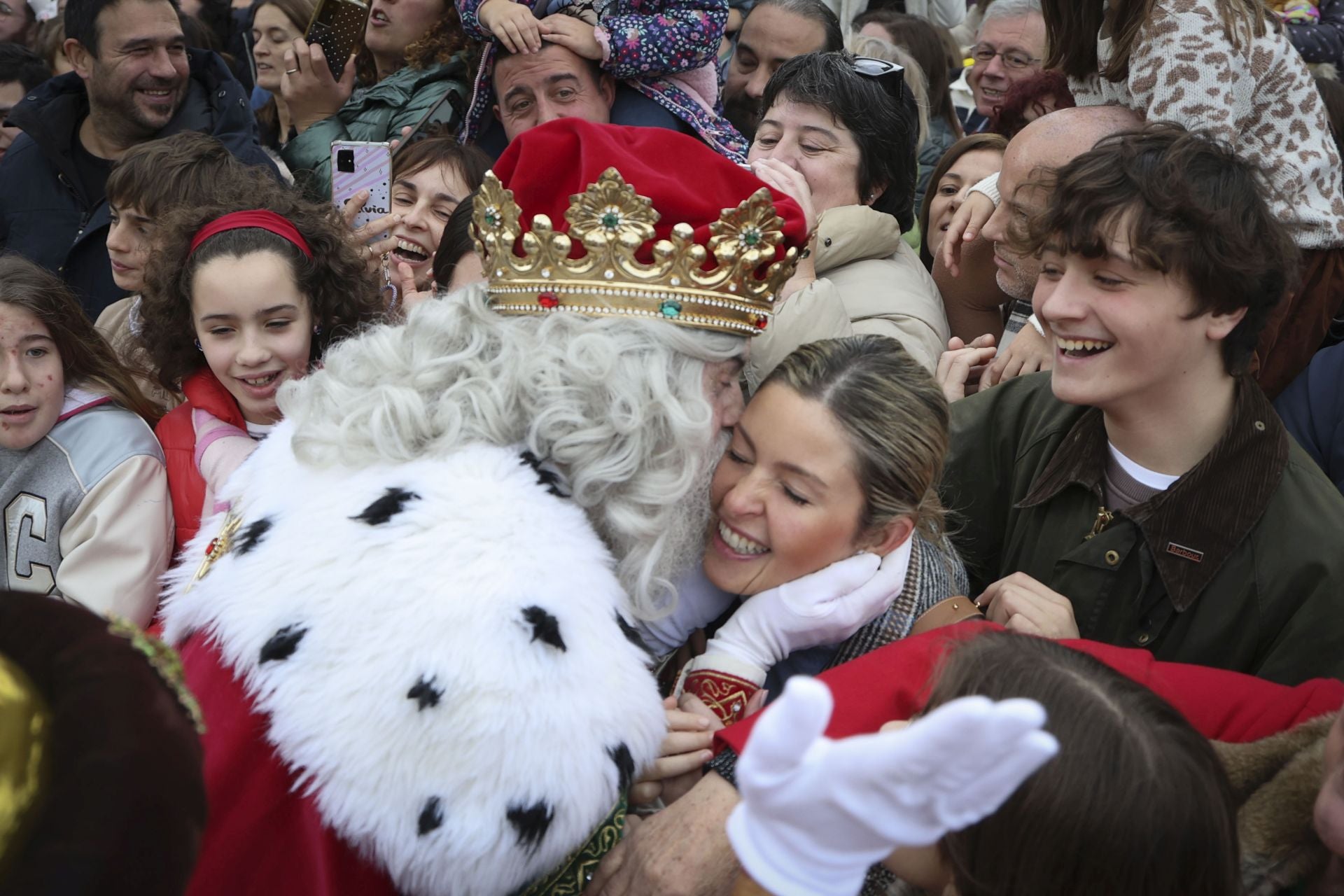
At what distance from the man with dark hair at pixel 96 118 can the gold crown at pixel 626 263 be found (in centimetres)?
321

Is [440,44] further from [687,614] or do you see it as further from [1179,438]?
[1179,438]

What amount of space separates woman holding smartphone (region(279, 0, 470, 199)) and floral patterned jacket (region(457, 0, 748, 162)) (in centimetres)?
44

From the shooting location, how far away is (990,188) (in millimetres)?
3695

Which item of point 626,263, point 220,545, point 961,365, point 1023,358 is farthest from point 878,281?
point 220,545

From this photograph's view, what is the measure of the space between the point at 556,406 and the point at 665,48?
2.65 meters

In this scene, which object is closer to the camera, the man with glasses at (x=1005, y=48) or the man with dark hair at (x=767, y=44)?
the man with dark hair at (x=767, y=44)

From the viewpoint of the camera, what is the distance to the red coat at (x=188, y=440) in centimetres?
310

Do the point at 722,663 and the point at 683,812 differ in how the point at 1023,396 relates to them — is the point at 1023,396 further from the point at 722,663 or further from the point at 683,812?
the point at 683,812

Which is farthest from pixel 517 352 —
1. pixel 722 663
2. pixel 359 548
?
pixel 722 663

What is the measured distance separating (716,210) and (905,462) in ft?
2.04

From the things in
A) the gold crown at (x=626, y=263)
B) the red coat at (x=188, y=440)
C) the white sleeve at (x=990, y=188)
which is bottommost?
the red coat at (x=188, y=440)

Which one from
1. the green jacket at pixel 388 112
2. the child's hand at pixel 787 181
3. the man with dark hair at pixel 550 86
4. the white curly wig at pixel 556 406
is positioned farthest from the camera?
the green jacket at pixel 388 112

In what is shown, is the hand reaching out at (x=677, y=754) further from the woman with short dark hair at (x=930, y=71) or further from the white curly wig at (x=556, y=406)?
the woman with short dark hair at (x=930, y=71)

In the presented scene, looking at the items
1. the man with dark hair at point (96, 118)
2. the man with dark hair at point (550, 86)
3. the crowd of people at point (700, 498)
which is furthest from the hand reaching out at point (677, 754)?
the man with dark hair at point (96, 118)
